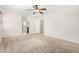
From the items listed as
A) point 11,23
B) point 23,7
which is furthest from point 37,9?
point 11,23

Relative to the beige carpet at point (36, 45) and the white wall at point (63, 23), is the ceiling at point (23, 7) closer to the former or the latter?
the white wall at point (63, 23)

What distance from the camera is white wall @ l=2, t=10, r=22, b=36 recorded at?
5.00 feet

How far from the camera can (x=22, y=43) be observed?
1533 millimetres

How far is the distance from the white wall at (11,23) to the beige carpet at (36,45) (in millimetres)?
80

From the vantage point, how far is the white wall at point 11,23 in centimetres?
153

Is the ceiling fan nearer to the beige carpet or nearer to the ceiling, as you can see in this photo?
the ceiling

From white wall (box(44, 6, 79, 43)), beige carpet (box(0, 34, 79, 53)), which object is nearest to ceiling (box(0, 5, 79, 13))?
white wall (box(44, 6, 79, 43))

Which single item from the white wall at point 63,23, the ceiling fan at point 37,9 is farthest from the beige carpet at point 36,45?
the ceiling fan at point 37,9

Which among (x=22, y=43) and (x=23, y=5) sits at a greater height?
(x=23, y=5)
